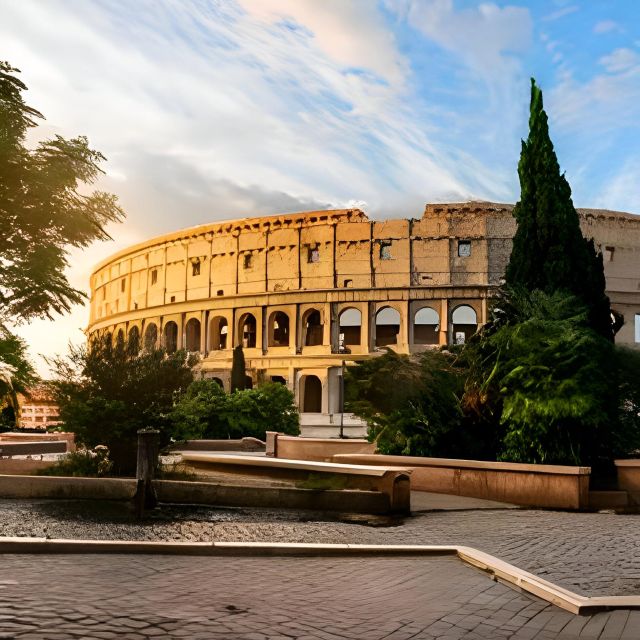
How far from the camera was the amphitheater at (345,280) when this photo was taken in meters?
50.3

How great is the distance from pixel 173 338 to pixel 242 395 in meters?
33.1

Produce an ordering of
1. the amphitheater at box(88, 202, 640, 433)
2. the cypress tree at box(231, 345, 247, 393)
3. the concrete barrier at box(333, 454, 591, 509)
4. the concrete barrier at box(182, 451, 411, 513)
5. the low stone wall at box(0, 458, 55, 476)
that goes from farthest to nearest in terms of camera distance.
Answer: the amphitheater at box(88, 202, 640, 433)
the cypress tree at box(231, 345, 247, 393)
the low stone wall at box(0, 458, 55, 476)
the concrete barrier at box(333, 454, 591, 509)
the concrete barrier at box(182, 451, 411, 513)

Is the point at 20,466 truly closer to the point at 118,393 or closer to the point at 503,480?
the point at 118,393

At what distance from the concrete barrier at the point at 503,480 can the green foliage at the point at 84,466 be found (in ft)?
17.3

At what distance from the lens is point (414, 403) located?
598 inches

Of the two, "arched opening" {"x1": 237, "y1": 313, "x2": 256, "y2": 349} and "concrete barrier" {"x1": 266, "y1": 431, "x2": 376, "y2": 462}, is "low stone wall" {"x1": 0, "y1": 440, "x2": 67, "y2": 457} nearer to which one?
"concrete barrier" {"x1": 266, "y1": 431, "x2": 376, "y2": 462}

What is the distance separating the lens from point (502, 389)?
1395cm

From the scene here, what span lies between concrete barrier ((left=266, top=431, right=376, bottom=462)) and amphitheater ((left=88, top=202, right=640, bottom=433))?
1007 inches

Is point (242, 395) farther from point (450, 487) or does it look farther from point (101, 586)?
point (101, 586)

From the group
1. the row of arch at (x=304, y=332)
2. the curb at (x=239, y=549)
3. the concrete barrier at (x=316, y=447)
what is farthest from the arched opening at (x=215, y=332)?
the curb at (x=239, y=549)

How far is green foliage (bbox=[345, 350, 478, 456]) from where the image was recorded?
48.4 feet

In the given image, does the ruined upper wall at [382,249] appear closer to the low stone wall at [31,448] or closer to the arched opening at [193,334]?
the arched opening at [193,334]

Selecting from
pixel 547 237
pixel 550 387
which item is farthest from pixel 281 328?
pixel 550 387

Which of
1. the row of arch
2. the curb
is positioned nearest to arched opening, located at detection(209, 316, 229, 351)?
the row of arch
